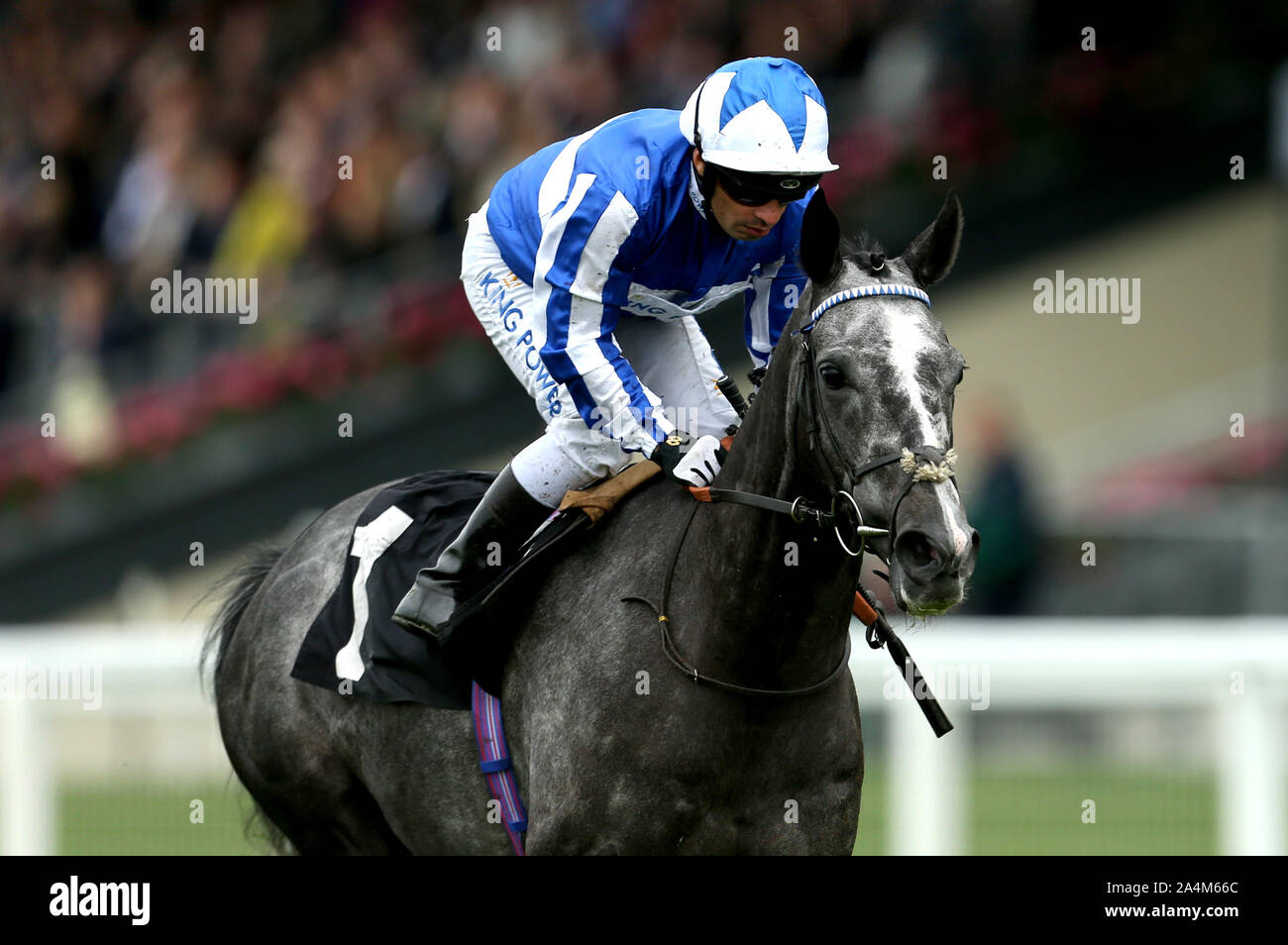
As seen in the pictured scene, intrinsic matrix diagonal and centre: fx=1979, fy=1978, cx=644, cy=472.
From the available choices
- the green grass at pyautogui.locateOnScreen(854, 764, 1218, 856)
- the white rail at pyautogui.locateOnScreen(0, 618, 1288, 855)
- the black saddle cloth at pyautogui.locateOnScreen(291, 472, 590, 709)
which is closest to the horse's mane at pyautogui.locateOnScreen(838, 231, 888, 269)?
the black saddle cloth at pyautogui.locateOnScreen(291, 472, 590, 709)

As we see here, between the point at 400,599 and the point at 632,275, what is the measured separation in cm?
101

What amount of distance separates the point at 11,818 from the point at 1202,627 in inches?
175

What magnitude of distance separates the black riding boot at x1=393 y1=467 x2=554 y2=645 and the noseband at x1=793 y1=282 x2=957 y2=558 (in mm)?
871

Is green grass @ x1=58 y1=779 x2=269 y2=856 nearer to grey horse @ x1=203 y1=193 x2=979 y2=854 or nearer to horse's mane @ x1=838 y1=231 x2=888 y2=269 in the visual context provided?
grey horse @ x1=203 y1=193 x2=979 y2=854

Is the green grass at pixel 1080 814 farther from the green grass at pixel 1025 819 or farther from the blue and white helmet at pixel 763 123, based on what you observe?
the blue and white helmet at pixel 763 123

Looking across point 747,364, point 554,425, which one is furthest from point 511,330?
point 747,364

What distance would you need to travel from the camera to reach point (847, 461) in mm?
3688

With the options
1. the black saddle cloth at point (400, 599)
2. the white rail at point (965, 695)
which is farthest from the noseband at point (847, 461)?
the white rail at point (965, 695)

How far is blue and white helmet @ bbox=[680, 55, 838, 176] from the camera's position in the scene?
4023 millimetres

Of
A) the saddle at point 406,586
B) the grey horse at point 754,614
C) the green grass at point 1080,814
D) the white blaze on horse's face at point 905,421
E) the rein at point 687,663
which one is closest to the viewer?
the white blaze on horse's face at point 905,421

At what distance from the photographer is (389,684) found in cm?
459

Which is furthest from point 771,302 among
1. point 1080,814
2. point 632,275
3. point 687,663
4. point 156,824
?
point 156,824

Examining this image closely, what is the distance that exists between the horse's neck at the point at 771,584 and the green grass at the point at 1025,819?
3518 mm

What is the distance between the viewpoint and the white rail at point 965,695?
6672 mm
